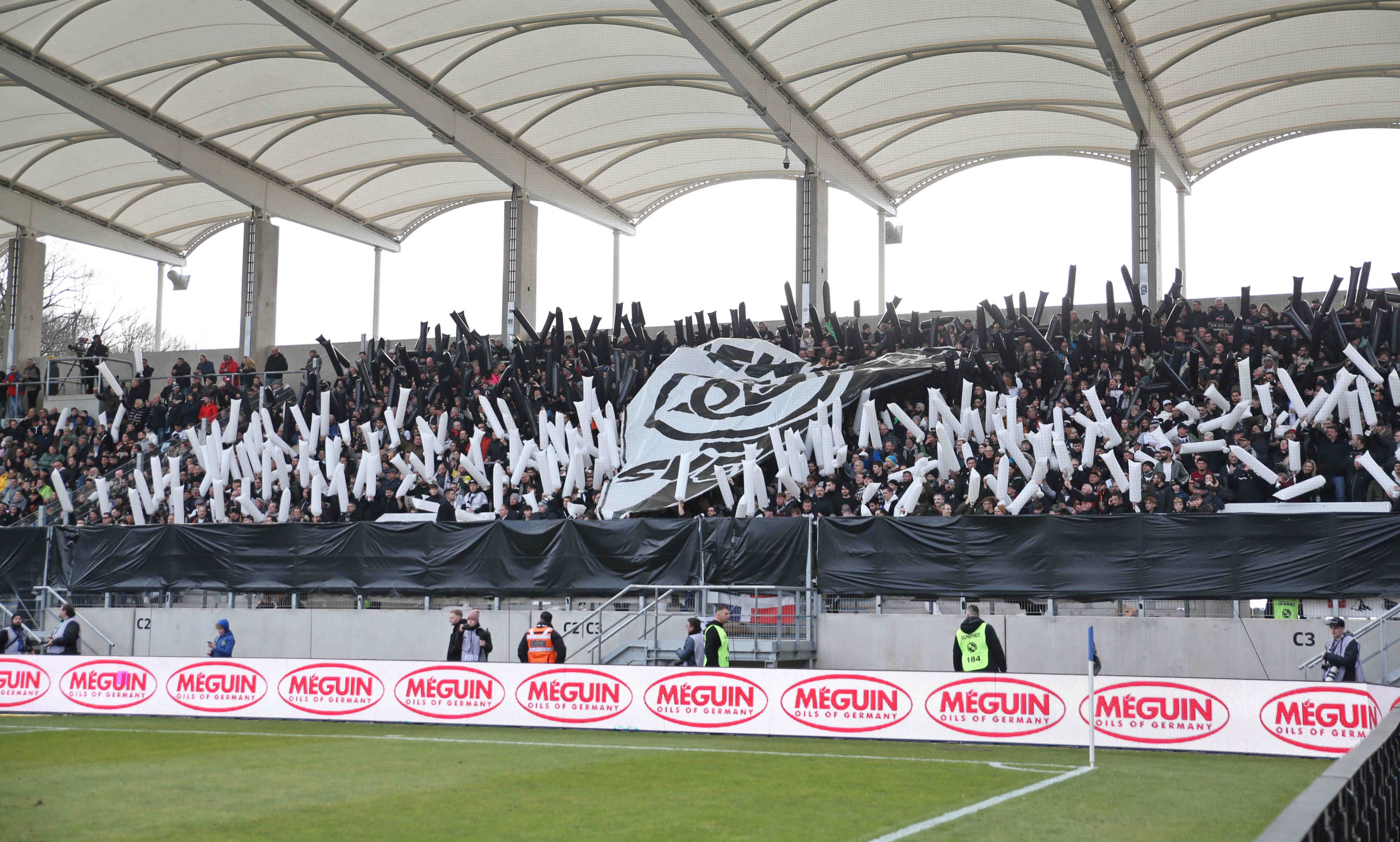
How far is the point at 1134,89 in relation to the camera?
31188 millimetres

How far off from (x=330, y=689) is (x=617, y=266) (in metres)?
26.6

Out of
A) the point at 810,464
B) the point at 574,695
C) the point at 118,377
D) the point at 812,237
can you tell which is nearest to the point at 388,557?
the point at 810,464

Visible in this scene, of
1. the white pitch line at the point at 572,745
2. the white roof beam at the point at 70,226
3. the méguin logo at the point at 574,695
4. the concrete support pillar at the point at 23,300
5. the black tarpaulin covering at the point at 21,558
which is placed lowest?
the white pitch line at the point at 572,745

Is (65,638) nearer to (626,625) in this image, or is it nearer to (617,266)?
(626,625)

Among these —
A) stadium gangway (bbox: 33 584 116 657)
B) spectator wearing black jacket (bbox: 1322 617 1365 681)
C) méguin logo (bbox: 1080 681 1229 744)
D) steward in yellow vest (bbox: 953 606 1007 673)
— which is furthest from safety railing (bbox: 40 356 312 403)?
spectator wearing black jacket (bbox: 1322 617 1365 681)

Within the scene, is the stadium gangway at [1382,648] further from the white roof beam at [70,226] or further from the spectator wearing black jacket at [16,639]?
the white roof beam at [70,226]

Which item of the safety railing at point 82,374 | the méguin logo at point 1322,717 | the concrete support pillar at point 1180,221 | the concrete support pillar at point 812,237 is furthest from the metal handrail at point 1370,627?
the safety railing at point 82,374

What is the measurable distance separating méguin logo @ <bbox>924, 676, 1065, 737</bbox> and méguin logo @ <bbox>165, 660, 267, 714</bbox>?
9.76 metres

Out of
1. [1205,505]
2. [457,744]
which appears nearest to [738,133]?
[1205,505]

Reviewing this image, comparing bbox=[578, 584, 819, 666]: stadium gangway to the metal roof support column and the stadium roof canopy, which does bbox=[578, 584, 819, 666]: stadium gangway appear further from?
the metal roof support column

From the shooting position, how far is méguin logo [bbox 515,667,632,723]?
58.0 ft

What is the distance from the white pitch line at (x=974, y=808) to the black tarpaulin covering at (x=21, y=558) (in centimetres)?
2209

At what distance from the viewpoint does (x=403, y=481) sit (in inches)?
1082

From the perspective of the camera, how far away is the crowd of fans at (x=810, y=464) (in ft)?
71.6
